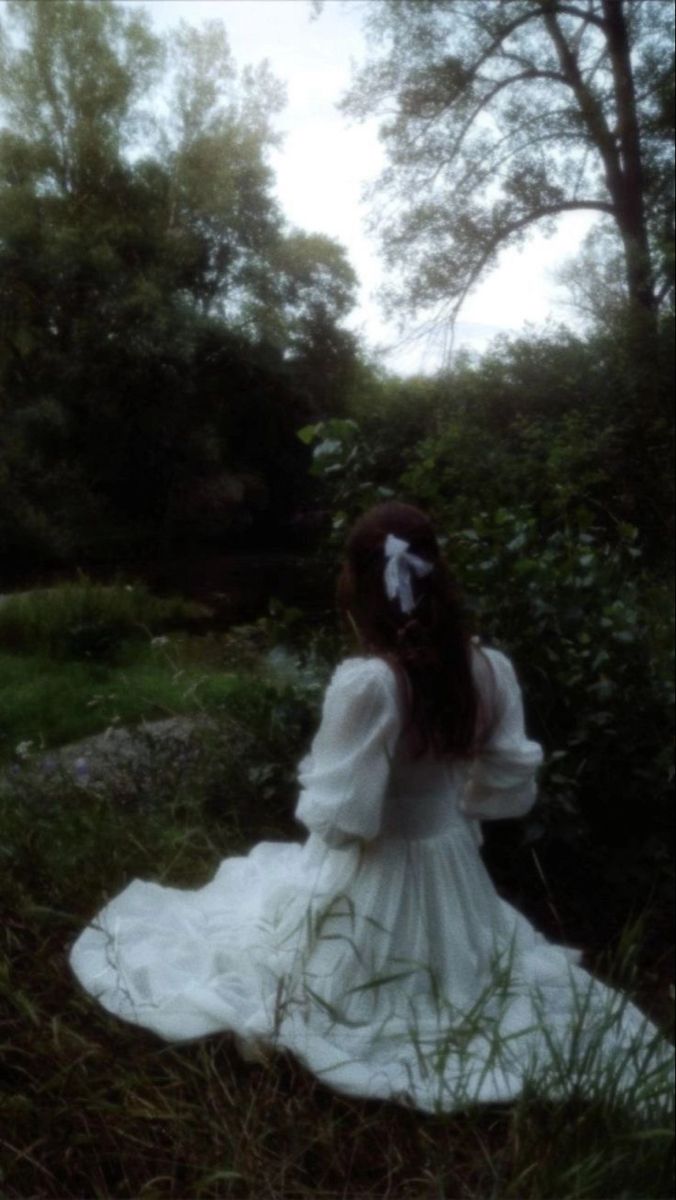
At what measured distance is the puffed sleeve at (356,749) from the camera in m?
1.88

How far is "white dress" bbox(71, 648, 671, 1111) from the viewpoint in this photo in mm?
1804

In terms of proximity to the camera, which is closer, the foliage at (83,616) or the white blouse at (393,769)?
the white blouse at (393,769)

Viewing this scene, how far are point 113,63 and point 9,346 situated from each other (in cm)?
53

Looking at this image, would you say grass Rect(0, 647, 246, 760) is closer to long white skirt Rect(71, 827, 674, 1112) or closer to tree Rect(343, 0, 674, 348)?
long white skirt Rect(71, 827, 674, 1112)

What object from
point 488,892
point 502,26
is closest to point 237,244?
point 502,26

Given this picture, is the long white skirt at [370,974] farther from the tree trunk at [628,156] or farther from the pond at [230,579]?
the tree trunk at [628,156]

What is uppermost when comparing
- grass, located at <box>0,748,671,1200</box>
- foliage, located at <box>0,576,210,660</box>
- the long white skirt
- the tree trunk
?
the tree trunk

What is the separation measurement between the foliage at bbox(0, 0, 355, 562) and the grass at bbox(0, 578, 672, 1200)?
1.20 ft

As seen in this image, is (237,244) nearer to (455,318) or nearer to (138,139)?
(138,139)

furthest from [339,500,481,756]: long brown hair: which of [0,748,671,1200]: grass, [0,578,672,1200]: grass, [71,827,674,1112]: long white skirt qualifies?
[0,748,671,1200]: grass

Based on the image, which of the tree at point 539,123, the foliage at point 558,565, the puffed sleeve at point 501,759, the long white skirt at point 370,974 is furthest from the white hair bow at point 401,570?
the tree at point 539,123

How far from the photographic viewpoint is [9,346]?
216 cm

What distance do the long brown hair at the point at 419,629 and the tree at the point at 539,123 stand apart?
0.90m

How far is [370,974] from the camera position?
1985 mm
